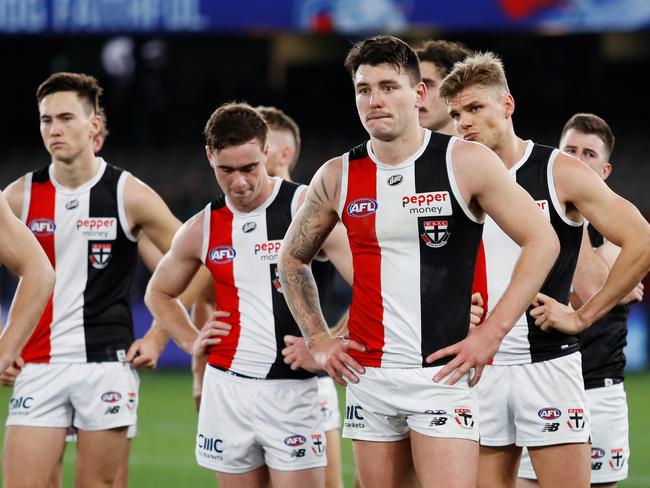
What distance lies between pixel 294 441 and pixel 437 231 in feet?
4.69

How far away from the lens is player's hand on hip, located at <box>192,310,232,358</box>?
5.32 m

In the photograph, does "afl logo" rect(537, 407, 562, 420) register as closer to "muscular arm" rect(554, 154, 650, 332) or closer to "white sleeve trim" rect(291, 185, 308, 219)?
"muscular arm" rect(554, 154, 650, 332)

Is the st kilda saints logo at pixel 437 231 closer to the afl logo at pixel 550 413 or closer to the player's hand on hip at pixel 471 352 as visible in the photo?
the player's hand on hip at pixel 471 352

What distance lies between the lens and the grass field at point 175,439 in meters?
9.34

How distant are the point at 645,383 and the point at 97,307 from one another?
34.1 feet

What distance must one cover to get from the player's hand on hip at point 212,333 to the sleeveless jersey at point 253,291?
1.8 inches

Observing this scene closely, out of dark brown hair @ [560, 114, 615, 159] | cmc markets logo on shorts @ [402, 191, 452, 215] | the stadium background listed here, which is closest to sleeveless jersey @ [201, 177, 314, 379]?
cmc markets logo on shorts @ [402, 191, 452, 215]

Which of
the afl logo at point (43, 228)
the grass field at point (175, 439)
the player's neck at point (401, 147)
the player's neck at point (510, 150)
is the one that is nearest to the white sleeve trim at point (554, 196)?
the player's neck at point (510, 150)

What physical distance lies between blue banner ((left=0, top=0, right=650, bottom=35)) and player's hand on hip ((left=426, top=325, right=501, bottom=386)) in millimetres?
11931

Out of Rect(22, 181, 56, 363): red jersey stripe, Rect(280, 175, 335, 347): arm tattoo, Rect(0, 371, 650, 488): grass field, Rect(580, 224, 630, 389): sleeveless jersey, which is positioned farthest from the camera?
Rect(0, 371, 650, 488): grass field

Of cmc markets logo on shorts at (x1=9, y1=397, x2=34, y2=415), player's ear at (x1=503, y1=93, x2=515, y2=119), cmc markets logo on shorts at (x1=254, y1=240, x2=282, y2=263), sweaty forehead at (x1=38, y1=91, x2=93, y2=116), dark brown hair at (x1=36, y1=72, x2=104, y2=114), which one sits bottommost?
cmc markets logo on shorts at (x1=9, y1=397, x2=34, y2=415)

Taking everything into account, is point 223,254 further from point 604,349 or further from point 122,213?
point 604,349

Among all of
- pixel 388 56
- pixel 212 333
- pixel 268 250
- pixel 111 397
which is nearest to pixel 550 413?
pixel 268 250

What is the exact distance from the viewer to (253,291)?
5.32 metres
